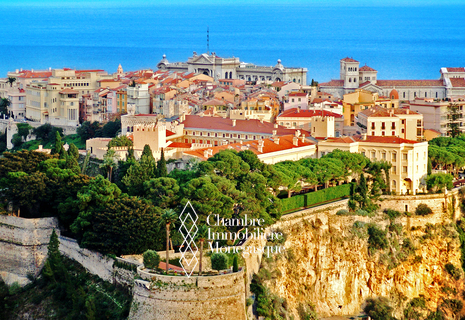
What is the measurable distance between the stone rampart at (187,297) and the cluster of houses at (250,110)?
56.6 feet

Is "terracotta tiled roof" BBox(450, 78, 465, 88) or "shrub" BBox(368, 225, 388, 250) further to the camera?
"terracotta tiled roof" BBox(450, 78, 465, 88)

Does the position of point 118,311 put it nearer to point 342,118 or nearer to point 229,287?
point 229,287

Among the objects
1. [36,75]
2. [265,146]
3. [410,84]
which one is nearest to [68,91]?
[36,75]

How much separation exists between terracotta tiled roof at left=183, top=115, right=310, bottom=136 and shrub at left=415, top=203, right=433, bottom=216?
380 inches

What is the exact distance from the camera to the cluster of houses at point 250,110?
164ft

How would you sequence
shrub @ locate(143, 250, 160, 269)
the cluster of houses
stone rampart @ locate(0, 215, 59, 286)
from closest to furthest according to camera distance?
shrub @ locate(143, 250, 160, 269)
stone rampart @ locate(0, 215, 59, 286)
the cluster of houses

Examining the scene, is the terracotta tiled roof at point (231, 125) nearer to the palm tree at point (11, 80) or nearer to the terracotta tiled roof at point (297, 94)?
the terracotta tiled roof at point (297, 94)

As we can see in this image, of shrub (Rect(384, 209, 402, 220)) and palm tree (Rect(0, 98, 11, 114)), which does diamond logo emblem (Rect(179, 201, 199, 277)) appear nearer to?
shrub (Rect(384, 209, 402, 220))

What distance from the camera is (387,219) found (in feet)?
152

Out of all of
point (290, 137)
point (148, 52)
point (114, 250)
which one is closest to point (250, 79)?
point (290, 137)

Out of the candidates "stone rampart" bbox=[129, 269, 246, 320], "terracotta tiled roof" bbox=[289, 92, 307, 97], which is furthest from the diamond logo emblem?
"terracotta tiled roof" bbox=[289, 92, 307, 97]

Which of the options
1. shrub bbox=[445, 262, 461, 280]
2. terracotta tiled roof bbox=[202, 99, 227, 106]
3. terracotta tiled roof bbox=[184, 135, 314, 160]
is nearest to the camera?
shrub bbox=[445, 262, 461, 280]

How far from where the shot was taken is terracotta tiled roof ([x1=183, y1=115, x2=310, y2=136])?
56344 millimetres

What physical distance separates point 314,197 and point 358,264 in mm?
3727
